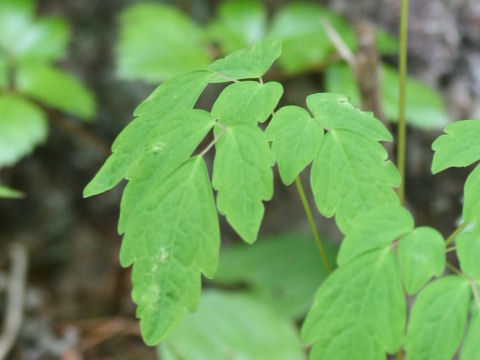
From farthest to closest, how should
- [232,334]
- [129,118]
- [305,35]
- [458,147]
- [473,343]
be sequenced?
[129,118] → [305,35] → [232,334] → [458,147] → [473,343]

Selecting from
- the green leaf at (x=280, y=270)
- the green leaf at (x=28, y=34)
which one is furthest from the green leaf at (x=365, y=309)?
the green leaf at (x=28, y=34)

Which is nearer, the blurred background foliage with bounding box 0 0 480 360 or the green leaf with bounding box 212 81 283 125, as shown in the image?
the green leaf with bounding box 212 81 283 125

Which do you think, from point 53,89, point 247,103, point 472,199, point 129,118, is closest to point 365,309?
point 472,199

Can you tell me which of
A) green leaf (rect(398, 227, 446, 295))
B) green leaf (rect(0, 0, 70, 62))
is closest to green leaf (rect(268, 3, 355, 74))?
green leaf (rect(0, 0, 70, 62))

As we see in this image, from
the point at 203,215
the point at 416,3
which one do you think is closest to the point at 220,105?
the point at 203,215

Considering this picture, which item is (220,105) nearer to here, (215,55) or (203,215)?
(203,215)

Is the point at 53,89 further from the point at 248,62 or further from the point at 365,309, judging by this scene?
the point at 365,309

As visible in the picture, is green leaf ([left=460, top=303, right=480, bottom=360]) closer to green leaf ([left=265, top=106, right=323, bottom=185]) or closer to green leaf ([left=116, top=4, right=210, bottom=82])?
green leaf ([left=265, top=106, right=323, bottom=185])

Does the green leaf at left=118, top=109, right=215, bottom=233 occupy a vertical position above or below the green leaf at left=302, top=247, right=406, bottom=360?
above
